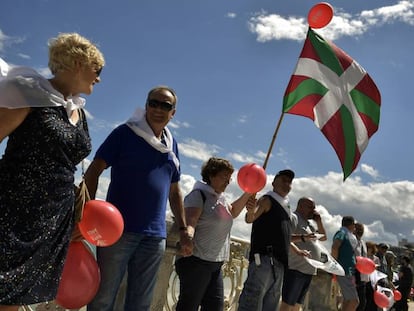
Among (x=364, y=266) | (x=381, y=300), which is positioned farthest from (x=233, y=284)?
(x=381, y=300)

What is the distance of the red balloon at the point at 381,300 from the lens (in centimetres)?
739

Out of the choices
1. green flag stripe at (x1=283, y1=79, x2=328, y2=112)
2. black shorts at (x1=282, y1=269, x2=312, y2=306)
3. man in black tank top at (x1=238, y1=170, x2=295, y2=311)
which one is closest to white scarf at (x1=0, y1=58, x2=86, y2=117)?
man in black tank top at (x1=238, y1=170, x2=295, y2=311)

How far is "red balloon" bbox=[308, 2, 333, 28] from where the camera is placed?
527 centimetres

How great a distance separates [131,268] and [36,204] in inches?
40.1

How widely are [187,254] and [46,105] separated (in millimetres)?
1569

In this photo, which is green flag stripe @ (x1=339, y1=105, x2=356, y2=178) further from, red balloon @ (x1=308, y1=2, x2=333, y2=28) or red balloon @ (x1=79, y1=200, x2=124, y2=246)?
red balloon @ (x1=79, y1=200, x2=124, y2=246)

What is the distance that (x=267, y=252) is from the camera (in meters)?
4.27

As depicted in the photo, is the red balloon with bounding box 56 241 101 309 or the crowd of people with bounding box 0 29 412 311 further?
the red balloon with bounding box 56 241 101 309

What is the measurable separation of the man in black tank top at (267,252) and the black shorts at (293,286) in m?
0.80

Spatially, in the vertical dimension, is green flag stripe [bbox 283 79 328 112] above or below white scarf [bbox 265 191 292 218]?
above

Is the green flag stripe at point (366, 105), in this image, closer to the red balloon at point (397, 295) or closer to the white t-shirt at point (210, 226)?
the white t-shirt at point (210, 226)

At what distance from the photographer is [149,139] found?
306 centimetres

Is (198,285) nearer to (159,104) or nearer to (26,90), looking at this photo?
(159,104)

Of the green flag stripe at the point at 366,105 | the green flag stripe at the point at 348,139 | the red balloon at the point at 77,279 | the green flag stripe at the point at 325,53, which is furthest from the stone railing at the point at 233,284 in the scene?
the green flag stripe at the point at 325,53
